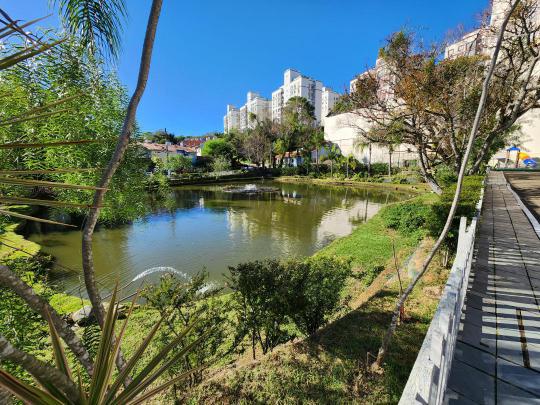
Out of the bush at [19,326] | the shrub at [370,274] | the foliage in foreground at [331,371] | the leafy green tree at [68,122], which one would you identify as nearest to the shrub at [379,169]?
the shrub at [370,274]

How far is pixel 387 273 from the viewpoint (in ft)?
20.2

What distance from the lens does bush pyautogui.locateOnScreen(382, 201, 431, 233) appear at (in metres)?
9.62

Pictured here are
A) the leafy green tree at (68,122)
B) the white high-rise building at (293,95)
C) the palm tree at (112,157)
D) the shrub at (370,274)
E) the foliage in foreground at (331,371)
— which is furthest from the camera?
the white high-rise building at (293,95)

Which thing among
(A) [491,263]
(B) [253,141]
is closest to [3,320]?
(A) [491,263]

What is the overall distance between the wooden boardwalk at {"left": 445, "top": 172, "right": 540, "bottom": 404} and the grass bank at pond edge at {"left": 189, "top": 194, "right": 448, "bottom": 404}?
0.62 m

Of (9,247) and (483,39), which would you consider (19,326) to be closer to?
(9,247)

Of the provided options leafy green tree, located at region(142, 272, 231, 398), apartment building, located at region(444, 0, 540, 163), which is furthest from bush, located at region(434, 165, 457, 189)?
leafy green tree, located at region(142, 272, 231, 398)

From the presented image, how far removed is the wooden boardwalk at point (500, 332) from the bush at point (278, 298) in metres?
1.69

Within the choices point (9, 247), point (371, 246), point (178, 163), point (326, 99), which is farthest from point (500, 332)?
point (326, 99)

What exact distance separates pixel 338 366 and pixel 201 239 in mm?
9016

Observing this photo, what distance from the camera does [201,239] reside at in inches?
434

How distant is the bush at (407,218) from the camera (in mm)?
9625

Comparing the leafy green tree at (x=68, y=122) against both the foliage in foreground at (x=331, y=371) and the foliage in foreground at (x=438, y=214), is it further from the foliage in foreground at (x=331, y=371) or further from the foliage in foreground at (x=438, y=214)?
the foliage in foreground at (x=438, y=214)

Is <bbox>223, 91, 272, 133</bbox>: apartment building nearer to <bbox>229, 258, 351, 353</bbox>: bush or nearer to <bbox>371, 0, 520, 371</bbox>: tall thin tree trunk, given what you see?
<bbox>229, 258, 351, 353</bbox>: bush
